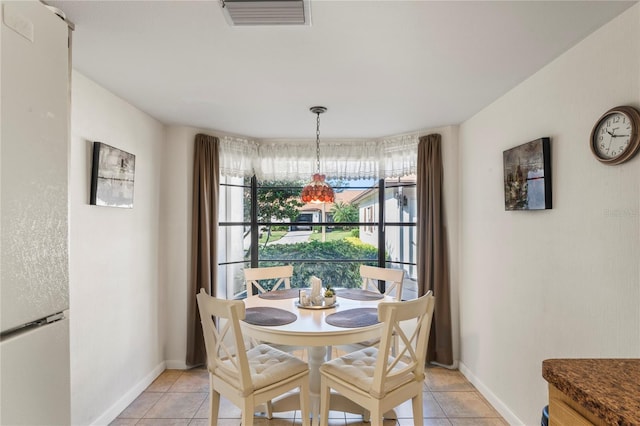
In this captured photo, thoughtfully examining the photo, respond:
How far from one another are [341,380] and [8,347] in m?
1.67

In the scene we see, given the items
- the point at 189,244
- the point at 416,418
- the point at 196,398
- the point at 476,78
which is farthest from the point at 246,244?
the point at 476,78

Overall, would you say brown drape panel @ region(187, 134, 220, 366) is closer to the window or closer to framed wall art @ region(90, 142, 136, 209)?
the window

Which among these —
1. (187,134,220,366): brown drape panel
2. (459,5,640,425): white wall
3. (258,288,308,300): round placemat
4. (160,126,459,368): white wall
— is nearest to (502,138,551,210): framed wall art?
(459,5,640,425): white wall

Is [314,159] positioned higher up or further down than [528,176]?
higher up

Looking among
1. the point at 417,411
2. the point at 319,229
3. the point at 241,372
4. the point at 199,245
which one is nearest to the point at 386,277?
the point at 319,229

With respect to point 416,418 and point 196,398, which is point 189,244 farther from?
point 416,418

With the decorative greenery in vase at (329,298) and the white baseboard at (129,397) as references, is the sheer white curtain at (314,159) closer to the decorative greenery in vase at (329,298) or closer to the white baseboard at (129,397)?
the decorative greenery in vase at (329,298)

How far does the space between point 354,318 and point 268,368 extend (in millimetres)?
625

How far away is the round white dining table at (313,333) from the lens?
80.2 inches

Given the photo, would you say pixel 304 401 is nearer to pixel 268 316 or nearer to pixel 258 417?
pixel 268 316

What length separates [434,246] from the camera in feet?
11.0

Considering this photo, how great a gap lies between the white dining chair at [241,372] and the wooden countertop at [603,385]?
4.82 ft

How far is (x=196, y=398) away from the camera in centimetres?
278

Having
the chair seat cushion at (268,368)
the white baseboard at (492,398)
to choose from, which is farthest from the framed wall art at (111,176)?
the white baseboard at (492,398)
